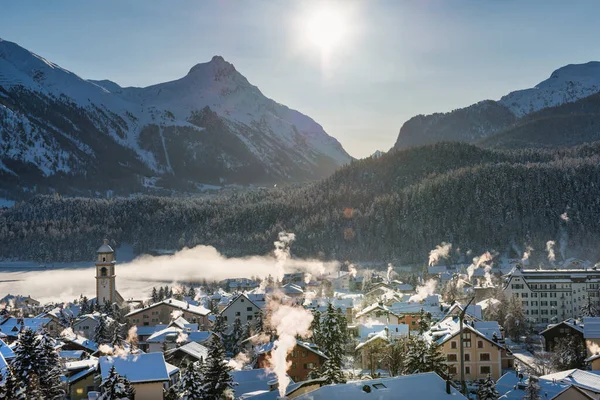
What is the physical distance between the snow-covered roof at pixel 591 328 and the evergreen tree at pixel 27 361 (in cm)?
4504

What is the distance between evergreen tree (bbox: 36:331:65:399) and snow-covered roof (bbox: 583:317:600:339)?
43.7 metres

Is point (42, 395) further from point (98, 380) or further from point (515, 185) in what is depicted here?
point (515, 185)

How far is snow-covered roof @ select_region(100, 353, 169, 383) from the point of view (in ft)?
122

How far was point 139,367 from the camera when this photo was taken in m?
38.0

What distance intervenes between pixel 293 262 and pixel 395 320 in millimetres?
95018

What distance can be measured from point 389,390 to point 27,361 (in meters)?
23.0

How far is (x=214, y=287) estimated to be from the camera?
436 ft

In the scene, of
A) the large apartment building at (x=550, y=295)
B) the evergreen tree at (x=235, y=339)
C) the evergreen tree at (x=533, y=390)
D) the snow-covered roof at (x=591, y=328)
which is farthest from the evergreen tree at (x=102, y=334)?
the large apartment building at (x=550, y=295)

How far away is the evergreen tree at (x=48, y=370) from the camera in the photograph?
36875 millimetres

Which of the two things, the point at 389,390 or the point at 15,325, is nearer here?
the point at 389,390

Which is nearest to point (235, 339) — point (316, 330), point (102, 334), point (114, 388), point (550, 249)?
point (316, 330)

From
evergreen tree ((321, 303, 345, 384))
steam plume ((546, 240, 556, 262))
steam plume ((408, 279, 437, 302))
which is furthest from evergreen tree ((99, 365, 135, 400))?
steam plume ((546, 240, 556, 262))

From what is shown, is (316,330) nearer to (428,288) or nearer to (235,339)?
(235,339)

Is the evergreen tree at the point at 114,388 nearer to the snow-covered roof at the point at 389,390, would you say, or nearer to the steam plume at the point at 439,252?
the snow-covered roof at the point at 389,390
